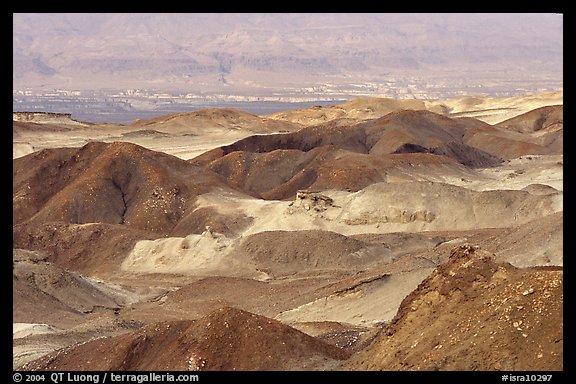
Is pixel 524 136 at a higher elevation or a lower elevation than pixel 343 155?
higher

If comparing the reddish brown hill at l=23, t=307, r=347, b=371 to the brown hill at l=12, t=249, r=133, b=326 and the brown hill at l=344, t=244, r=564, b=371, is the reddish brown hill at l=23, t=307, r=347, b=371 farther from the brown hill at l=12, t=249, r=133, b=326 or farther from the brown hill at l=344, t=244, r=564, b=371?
the brown hill at l=12, t=249, r=133, b=326

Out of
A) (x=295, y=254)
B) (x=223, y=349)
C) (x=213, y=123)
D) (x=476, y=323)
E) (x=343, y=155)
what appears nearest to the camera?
(x=476, y=323)

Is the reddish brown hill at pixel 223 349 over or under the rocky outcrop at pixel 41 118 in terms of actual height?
under

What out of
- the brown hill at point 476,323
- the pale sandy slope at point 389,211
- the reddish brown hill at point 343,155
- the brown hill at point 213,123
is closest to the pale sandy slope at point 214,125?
the brown hill at point 213,123

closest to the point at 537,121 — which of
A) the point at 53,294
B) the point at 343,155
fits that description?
the point at 343,155

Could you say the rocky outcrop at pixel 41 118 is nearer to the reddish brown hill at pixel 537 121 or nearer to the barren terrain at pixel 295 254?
the barren terrain at pixel 295 254

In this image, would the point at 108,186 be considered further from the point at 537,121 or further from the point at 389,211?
the point at 537,121

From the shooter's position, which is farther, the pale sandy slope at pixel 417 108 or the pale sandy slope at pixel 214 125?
the pale sandy slope at pixel 417 108
